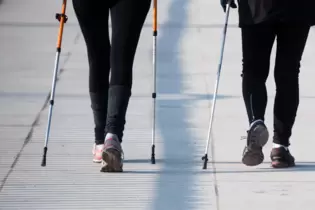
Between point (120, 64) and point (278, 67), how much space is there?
1122 millimetres

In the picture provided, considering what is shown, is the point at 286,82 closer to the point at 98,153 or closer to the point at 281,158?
the point at 281,158

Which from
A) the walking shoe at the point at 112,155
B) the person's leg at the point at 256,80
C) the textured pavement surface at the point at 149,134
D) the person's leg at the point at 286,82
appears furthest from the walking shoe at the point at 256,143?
the walking shoe at the point at 112,155

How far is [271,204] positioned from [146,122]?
9.14 ft

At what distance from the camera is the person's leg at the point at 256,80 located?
739 cm

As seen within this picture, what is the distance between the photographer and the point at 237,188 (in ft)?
23.2

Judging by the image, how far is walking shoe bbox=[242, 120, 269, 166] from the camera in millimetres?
7418

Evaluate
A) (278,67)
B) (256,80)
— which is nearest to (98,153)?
(256,80)

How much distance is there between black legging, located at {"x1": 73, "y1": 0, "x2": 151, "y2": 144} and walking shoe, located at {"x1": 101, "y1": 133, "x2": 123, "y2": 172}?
74mm

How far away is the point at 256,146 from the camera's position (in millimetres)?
7418

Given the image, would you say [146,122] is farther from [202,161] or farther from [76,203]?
[76,203]

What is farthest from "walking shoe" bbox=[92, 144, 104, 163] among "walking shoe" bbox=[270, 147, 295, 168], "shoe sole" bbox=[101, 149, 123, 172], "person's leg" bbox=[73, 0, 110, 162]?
"walking shoe" bbox=[270, 147, 295, 168]

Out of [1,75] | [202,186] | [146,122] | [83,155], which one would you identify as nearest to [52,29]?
[1,75]

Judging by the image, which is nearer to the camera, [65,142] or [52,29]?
[65,142]

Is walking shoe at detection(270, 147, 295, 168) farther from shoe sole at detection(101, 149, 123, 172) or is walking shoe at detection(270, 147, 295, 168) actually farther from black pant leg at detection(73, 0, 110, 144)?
black pant leg at detection(73, 0, 110, 144)
